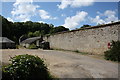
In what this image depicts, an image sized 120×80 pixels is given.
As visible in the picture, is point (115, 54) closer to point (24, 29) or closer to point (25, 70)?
point (25, 70)

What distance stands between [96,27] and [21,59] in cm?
1155

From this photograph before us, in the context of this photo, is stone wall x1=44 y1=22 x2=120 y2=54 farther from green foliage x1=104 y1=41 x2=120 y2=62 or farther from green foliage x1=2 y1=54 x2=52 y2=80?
green foliage x1=2 y1=54 x2=52 y2=80

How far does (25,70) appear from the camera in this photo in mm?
5305

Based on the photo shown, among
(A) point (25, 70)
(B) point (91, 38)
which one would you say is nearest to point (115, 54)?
(B) point (91, 38)

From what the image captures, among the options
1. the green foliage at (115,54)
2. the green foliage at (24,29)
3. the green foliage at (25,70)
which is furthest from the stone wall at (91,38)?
the green foliage at (24,29)

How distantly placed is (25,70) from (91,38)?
12.0 metres

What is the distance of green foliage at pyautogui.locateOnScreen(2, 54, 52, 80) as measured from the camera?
5.17 metres

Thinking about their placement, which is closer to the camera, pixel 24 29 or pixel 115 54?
pixel 115 54

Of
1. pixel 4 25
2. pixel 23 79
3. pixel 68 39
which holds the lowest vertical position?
pixel 23 79

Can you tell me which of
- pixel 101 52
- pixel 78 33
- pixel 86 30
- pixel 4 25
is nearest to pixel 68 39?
pixel 78 33

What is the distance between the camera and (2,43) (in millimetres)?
28203

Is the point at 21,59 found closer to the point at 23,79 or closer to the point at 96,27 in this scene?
the point at 23,79

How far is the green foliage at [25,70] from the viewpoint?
517 cm

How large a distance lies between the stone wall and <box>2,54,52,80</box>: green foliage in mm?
9256
